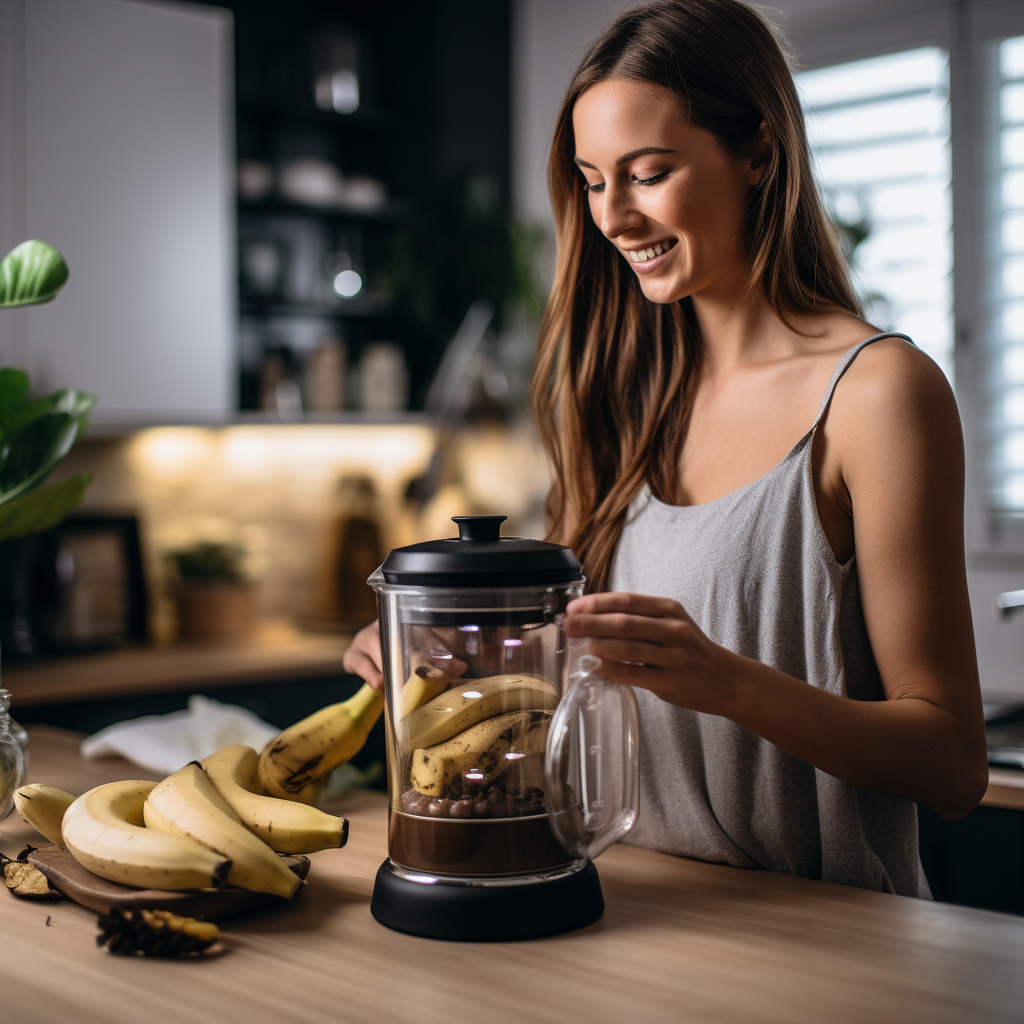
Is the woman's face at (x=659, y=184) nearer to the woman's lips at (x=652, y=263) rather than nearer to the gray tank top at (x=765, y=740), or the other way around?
the woman's lips at (x=652, y=263)

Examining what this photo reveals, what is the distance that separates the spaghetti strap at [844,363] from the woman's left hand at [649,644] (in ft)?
1.18

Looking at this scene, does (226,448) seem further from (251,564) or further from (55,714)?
(55,714)

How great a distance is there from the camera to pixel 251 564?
3250 mm

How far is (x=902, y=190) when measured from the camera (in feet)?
9.89

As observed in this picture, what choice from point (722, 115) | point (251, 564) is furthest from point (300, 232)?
point (722, 115)

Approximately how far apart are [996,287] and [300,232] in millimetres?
1959

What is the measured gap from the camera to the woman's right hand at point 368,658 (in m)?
1.14

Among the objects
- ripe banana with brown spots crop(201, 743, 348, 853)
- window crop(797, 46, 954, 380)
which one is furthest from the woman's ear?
window crop(797, 46, 954, 380)

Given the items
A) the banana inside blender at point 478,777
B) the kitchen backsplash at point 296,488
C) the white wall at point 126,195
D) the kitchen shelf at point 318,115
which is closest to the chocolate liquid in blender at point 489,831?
the banana inside blender at point 478,777

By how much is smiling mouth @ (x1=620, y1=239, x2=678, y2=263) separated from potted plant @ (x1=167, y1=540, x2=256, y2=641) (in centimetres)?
217

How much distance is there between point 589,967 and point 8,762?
68 centimetres

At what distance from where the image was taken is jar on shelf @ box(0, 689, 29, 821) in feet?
3.91

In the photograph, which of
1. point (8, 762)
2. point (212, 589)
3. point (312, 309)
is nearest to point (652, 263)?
point (8, 762)

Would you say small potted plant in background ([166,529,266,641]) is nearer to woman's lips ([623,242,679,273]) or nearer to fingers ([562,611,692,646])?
woman's lips ([623,242,679,273])
